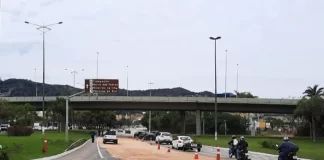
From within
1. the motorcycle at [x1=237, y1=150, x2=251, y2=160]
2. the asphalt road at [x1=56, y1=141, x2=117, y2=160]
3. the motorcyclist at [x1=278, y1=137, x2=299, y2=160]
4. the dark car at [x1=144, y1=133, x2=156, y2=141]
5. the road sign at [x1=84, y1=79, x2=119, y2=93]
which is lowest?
the dark car at [x1=144, y1=133, x2=156, y2=141]

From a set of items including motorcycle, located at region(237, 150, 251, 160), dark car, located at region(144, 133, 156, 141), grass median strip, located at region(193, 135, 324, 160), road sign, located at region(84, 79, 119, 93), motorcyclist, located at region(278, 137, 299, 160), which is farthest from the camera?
dark car, located at region(144, 133, 156, 141)

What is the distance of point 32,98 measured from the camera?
10581 cm

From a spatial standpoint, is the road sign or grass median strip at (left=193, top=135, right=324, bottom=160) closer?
grass median strip at (left=193, top=135, right=324, bottom=160)

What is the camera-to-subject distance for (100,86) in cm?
5731

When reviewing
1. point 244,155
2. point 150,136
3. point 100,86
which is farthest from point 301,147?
point 150,136

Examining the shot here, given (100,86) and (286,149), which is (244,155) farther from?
(100,86)

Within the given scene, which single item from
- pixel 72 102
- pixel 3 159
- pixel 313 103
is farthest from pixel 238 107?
pixel 3 159

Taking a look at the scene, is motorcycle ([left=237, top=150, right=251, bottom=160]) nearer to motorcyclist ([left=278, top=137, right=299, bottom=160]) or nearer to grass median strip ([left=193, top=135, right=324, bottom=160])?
grass median strip ([left=193, top=135, right=324, bottom=160])

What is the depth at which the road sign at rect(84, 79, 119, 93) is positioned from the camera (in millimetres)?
55969

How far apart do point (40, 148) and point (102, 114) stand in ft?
369

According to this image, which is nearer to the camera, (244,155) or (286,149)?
(286,149)

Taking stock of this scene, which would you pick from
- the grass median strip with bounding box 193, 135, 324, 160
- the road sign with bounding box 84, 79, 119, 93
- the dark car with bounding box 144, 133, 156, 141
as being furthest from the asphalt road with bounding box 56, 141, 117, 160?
the dark car with bounding box 144, 133, 156, 141

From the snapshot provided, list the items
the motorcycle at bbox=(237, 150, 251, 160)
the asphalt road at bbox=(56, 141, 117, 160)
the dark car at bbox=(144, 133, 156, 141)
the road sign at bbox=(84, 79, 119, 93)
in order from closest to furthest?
the motorcycle at bbox=(237, 150, 251, 160), the asphalt road at bbox=(56, 141, 117, 160), the road sign at bbox=(84, 79, 119, 93), the dark car at bbox=(144, 133, 156, 141)

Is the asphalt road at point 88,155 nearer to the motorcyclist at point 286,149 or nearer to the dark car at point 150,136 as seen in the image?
the motorcyclist at point 286,149
